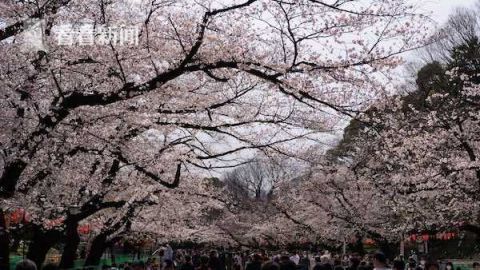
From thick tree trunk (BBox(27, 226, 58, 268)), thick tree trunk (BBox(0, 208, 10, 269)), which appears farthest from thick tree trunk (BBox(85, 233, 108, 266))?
thick tree trunk (BBox(0, 208, 10, 269))

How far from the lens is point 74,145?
386 inches

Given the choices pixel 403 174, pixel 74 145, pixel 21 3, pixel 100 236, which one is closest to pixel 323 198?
pixel 403 174

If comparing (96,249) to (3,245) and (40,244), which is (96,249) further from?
(3,245)

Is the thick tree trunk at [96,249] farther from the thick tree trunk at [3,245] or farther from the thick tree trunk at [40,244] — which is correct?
the thick tree trunk at [3,245]

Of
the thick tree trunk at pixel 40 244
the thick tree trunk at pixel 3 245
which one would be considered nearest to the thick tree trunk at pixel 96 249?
the thick tree trunk at pixel 40 244

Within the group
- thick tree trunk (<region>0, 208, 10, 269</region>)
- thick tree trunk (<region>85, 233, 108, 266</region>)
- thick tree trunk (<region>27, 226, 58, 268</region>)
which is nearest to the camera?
thick tree trunk (<region>0, 208, 10, 269</region>)

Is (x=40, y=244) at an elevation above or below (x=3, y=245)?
above

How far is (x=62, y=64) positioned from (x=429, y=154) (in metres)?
14.7

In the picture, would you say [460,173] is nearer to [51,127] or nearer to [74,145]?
[74,145]

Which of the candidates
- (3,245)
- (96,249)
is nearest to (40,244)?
(3,245)

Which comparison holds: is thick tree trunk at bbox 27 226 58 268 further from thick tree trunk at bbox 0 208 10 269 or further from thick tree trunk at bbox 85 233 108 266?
thick tree trunk at bbox 85 233 108 266

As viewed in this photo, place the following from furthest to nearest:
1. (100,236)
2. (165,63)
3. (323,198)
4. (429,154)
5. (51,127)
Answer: (323,198), (429,154), (100,236), (165,63), (51,127)

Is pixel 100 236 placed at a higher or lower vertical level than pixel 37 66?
lower

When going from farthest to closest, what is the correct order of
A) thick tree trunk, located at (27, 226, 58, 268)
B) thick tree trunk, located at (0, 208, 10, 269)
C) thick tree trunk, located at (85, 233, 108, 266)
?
thick tree trunk, located at (85, 233, 108, 266) < thick tree trunk, located at (27, 226, 58, 268) < thick tree trunk, located at (0, 208, 10, 269)
